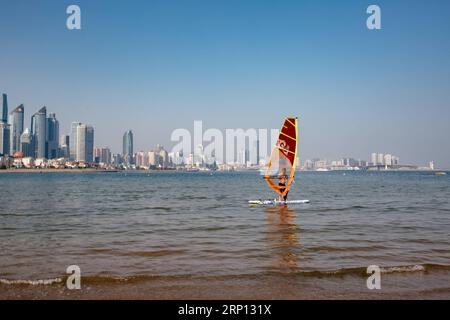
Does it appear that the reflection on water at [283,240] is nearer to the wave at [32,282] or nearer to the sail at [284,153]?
the sail at [284,153]

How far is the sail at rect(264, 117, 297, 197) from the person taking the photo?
3438cm

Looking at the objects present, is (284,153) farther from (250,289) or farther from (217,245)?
(250,289)

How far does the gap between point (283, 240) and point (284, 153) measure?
17383 millimetres

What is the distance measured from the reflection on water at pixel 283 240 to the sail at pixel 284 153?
5.73 metres

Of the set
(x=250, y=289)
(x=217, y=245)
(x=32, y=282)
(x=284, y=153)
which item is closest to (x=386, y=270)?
(x=250, y=289)

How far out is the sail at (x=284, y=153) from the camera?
34.4 metres

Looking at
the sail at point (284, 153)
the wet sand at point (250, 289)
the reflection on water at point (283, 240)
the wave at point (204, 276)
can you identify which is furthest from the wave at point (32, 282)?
the sail at point (284, 153)

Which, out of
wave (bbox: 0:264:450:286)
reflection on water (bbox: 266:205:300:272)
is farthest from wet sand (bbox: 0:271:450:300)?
reflection on water (bbox: 266:205:300:272)

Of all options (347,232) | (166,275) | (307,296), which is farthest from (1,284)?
(347,232)

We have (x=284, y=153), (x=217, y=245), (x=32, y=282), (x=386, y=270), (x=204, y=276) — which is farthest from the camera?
(x=284, y=153)

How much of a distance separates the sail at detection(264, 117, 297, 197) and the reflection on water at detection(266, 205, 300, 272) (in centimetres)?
573

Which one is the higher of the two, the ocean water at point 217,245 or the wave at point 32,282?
the wave at point 32,282

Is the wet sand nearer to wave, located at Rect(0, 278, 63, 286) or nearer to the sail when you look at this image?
wave, located at Rect(0, 278, 63, 286)

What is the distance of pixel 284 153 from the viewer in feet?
115
